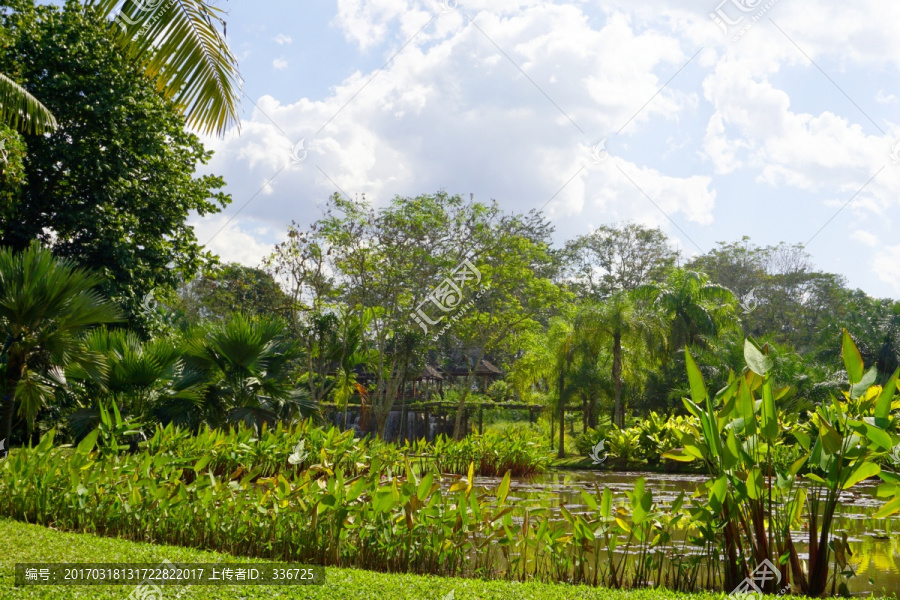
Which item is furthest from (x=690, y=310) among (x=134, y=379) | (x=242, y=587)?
(x=242, y=587)

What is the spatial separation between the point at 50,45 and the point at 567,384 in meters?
15.9

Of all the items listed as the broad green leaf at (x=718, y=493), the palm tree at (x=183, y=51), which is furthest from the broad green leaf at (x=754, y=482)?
the palm tree at (x=183, y=51)

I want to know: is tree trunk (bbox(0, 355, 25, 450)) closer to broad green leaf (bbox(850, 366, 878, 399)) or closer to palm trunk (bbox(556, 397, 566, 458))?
broad green leaf (bbox(850, 366, 878, 399))

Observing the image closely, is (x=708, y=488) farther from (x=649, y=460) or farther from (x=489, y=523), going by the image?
(x=649, y=460)

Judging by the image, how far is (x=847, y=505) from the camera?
30.6 ft

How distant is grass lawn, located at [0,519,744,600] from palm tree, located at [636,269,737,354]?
19.0 meters

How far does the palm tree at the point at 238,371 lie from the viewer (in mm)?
11734

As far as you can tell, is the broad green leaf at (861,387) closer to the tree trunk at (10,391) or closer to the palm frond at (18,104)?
the palm frond at (18,104)

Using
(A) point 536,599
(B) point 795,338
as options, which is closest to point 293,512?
(A) point 536,599

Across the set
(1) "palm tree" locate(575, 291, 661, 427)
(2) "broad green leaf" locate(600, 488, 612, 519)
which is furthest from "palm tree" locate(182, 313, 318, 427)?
(1) "palm tree" locate(575, 291, 661, 427)

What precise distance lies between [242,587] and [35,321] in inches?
261

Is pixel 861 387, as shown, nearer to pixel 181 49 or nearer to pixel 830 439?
pixel 830 439

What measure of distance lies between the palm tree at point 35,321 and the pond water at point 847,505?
567 cm

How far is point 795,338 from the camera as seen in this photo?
35.8m
